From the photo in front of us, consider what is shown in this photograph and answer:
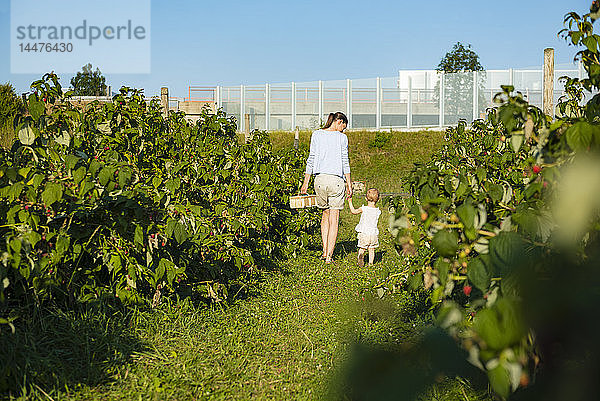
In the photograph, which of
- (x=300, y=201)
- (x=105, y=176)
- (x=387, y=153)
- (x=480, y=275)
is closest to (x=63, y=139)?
(x=105, y=176)

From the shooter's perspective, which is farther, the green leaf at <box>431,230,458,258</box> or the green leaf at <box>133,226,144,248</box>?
the green leaf at <box>133,226,144,248</box>

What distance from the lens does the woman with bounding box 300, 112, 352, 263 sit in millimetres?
6484

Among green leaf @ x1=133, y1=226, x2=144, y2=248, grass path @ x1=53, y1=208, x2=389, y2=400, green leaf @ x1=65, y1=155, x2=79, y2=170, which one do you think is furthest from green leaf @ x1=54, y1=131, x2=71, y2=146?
grass path @ x1=53, y1=208, x2=389, y2=400

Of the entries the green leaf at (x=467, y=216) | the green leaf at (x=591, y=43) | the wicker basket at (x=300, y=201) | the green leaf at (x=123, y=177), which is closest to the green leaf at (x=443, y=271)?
the green leaf at (x=467, y=216)

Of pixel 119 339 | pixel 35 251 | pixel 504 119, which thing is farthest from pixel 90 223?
pixel 504 119

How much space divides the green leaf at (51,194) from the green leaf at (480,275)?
2.19 meters

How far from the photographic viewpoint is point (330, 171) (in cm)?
652

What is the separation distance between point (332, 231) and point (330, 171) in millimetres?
655

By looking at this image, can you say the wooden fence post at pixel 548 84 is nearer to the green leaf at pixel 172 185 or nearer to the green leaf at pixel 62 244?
the green leaf at pixel 172 185

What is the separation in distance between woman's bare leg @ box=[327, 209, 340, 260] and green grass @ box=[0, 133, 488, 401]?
5.23 feet

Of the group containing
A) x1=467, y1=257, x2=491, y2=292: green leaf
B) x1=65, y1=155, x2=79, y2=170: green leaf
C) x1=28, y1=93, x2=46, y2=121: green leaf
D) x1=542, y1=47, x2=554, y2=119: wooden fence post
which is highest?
x1=542, y1=47, x2=554, y2=119: wooden fence post

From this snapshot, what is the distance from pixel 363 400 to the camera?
2.41 ft

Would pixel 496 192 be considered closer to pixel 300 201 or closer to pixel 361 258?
pixel 300 201

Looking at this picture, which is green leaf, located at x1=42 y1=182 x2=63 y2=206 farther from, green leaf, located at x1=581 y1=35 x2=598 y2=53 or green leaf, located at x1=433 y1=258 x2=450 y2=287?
green leaf, located at x1=581 y1=35 x2=598 y2=53
